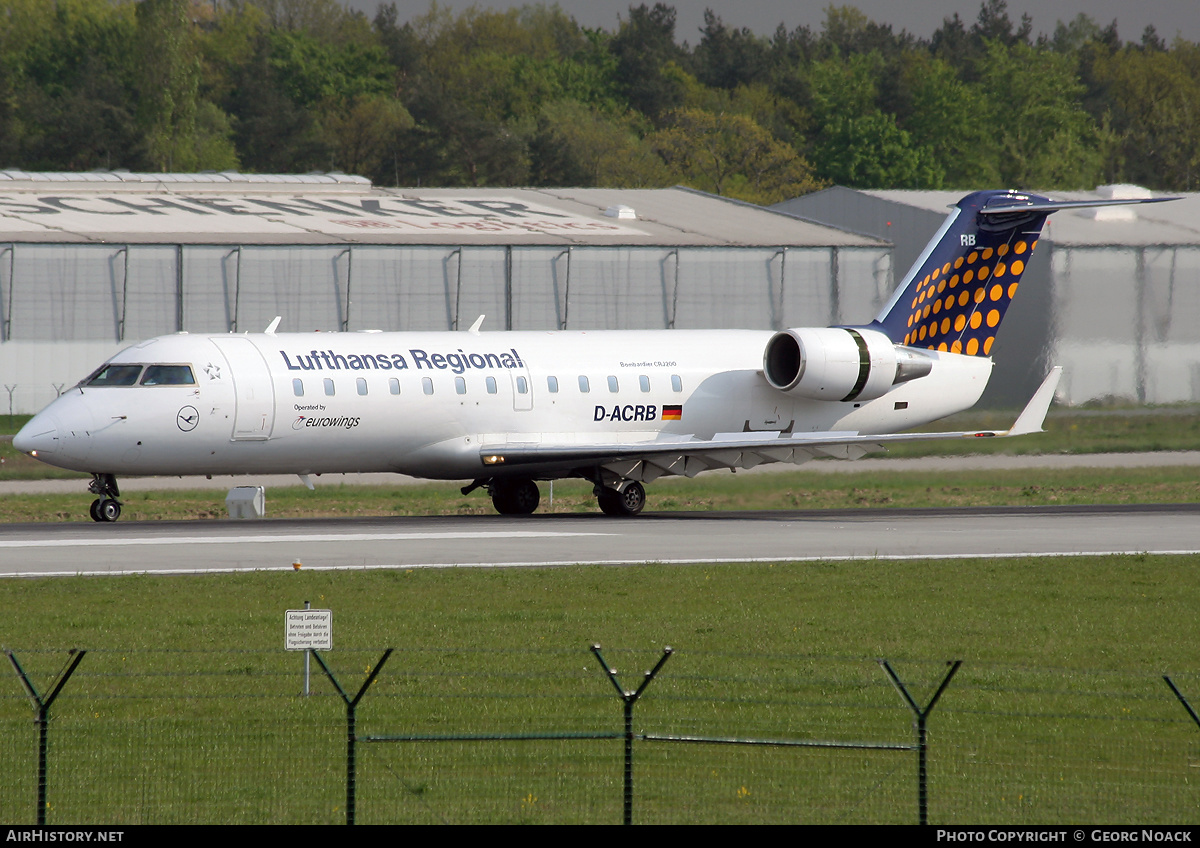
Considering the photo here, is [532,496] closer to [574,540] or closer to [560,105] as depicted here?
[574,540]

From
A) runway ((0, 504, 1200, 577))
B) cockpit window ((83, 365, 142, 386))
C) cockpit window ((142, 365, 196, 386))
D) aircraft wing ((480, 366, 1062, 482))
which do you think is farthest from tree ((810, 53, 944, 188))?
cockpit window ((83, 365, 142, 386))

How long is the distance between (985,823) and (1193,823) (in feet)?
→ 4.61

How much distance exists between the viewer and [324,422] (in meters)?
29.9

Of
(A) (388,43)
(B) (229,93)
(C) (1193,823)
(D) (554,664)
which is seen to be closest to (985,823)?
(C) (1193,823)

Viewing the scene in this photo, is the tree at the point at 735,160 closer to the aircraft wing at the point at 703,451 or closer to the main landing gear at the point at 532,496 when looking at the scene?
the main landing gear at the point at 532,496

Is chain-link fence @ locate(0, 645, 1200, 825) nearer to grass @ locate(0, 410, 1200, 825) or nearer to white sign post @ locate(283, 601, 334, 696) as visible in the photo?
grass @ locate(0, 410, 1200, 825)

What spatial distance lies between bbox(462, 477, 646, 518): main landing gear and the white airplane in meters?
0.04

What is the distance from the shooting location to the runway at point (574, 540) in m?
25.0

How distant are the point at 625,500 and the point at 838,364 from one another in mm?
5333

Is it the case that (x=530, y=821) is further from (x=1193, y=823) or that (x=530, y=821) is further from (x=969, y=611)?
(x=969, y=611)

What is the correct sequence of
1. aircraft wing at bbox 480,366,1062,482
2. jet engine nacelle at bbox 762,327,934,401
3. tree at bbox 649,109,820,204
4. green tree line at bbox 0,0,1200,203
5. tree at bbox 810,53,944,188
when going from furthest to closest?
tree at bbox 649,109,820,204
tree at bbox 810,53,944,188
green tree line at bbox 0,0,1200,203
jet engine nacelle at bbox 762,327,934,401
aircraft wing at bbox 480,366,1062,482

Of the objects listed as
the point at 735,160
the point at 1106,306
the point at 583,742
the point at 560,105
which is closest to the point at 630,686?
the point at 583,742

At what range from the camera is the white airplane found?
95.3 ft

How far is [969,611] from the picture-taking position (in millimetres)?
20156
